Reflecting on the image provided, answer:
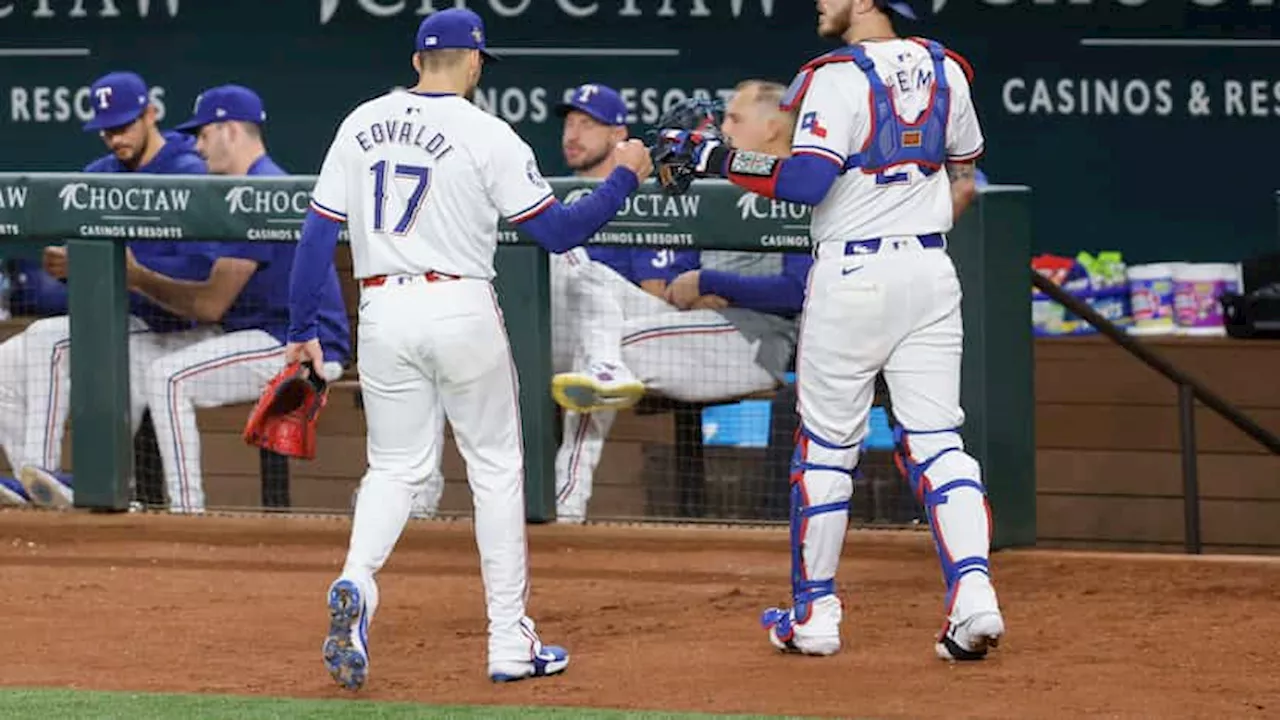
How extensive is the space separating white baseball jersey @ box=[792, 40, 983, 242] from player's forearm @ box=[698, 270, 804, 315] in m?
1.66

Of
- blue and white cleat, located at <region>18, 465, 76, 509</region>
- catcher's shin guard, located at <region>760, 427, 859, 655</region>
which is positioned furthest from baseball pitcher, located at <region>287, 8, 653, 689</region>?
blue and white cleat, located at <region>18, 465, 76, 509</region>

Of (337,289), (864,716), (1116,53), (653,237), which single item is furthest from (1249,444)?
(864,716)

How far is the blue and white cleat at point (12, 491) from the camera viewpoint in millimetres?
8797

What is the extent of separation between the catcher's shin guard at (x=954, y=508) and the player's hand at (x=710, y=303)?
1827mm

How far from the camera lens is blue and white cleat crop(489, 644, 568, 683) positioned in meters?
6.19

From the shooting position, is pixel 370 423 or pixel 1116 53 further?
pixel 1116 53

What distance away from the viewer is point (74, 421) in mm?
8602

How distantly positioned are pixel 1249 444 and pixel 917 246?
11.5 ft

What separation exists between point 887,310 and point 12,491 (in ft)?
12.4

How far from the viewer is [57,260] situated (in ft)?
28.3

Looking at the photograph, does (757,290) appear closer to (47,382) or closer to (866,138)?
(866,138)

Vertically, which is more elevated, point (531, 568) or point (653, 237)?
point (653, 237)

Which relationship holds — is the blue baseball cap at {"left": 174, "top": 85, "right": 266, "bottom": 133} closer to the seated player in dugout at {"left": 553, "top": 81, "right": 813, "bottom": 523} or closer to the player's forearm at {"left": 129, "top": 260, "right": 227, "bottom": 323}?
the player's forearm at {"left": 129, "top": 260, "right": 227, "bottom": 323}

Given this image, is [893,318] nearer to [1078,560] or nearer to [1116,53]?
[1078,560]
